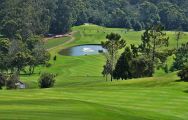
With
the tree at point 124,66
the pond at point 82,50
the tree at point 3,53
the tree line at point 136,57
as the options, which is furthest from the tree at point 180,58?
the pond at point 82,50

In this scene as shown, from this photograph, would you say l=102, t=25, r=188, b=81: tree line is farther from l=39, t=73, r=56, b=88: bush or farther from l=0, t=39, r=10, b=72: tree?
l=0, t=39, r=10, b=72: tree

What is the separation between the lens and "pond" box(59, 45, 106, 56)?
17423 centimetres

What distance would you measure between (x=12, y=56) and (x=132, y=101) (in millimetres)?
89164

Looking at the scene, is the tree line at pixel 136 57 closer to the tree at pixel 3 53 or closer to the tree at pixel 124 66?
the tree at pixel 124 66

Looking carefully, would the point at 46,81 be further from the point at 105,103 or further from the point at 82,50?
the point at 82,50

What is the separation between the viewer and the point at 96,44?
199 meters

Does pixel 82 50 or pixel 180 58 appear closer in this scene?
pixel 180 58

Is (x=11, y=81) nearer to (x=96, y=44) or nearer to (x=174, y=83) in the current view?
(x=174, y=83)

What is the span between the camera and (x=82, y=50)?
185 meters

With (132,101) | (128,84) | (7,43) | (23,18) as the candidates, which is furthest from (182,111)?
(23,18)

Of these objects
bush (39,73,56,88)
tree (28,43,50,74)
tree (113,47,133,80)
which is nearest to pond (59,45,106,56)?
tree (28,43,50,74)

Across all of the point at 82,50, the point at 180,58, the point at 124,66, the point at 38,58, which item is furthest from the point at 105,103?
the point at 82,50

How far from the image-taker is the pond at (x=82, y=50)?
17423cm

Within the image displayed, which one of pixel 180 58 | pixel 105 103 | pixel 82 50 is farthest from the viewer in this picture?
pixel 82 50
